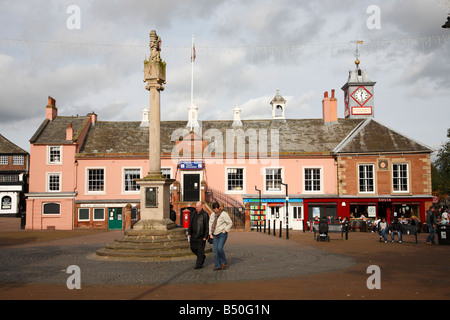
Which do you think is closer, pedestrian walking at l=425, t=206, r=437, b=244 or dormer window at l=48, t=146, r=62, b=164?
pedestrian walking at l=425, t=206, r=437, b=244

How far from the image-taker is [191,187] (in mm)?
33156

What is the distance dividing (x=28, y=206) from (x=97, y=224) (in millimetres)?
5703

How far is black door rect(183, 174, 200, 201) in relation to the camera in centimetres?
3300

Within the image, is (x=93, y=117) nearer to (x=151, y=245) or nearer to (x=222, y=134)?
(x=222, y=134)

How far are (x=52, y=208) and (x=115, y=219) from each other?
520 centimetres

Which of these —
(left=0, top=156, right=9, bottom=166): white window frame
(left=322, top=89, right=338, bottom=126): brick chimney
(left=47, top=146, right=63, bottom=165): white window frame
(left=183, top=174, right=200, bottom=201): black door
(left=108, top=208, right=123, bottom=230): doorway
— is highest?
(left=322, top=89, right=338, bottom=126): brick chimney

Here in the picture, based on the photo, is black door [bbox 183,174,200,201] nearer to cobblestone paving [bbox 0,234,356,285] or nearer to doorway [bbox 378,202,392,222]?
doorway [bbox 378,202,392,222]

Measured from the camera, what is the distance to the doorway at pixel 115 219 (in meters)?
32.8

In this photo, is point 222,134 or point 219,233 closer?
point 219,233

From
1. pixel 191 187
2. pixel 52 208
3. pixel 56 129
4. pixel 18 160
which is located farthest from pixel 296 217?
pixel 18 160

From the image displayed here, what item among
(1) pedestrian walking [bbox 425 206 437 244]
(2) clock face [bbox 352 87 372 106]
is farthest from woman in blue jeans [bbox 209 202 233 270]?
(2) clock face [bbox 352 87 372 106]

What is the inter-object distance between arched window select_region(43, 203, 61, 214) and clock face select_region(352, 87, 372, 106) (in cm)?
3295
